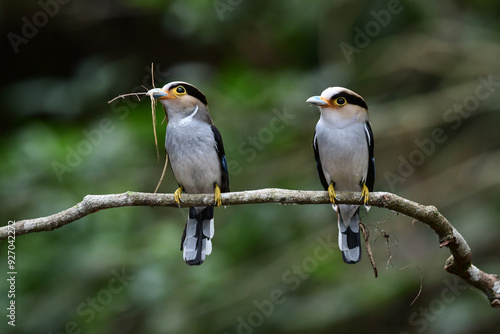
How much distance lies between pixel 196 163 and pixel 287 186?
2468mm

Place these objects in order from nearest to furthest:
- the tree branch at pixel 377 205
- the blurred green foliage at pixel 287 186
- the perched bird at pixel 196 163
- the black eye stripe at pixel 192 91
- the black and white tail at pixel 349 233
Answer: the tree branch at pixel 377 205 < the black eye stripe at pixel 192 91 < the perched bird at pixel 196 163 < the black and white tail at pixel 349 233 < the blurred green foliage at pixel 287 186

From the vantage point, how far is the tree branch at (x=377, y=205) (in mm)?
3213

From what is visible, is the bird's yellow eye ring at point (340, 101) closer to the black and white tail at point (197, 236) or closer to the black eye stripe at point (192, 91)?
the black eye stripe at point (192, 91)

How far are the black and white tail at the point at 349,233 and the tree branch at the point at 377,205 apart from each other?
45.5 inches

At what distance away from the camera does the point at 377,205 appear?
132 inches

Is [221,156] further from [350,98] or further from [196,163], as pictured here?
[350,98]

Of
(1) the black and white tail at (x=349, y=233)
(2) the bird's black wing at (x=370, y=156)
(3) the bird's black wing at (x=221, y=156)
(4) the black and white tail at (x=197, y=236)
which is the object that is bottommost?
(4) the black and white tail at (x=197, y=236)

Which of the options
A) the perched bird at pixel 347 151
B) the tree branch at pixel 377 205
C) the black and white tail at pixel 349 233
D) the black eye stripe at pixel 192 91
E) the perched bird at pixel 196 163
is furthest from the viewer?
the black and white tail at pixel 349 233

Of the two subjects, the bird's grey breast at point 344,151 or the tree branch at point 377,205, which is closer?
the tree branch at point 377,205

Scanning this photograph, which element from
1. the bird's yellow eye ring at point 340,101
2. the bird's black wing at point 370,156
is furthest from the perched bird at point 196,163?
the bird's black wing at point 370,156

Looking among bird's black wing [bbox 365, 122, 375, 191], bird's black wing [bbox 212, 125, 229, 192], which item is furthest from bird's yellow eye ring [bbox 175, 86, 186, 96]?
bird's black wing [bbox 365, 122, 375, 191]

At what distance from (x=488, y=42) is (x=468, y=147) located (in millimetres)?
1128

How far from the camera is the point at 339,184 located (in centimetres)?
448

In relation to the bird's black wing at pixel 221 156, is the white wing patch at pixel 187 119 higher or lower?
higher
